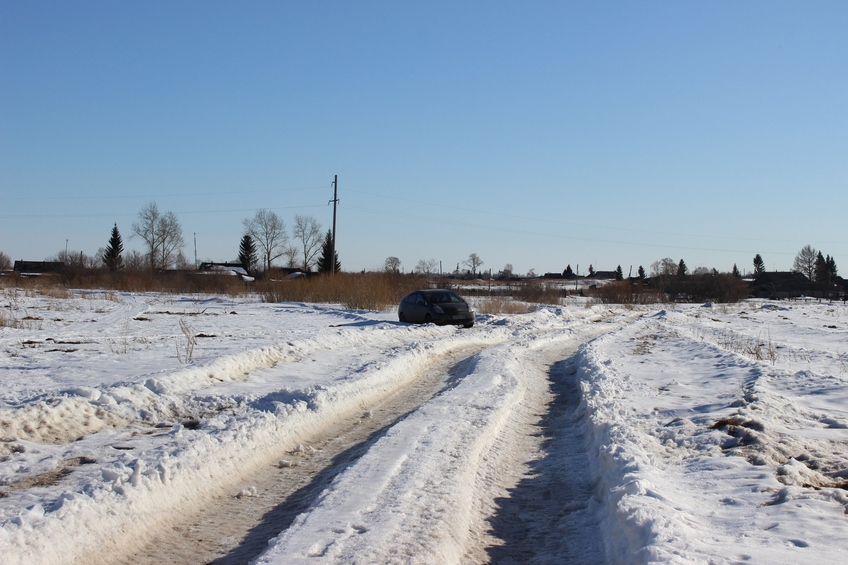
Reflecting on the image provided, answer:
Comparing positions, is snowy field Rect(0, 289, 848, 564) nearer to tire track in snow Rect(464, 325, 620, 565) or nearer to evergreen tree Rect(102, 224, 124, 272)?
tire track in snow Rect(464, 325, 620, 565)

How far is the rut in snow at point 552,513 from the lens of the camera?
494 centimetres

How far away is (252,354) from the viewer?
13.5 metres

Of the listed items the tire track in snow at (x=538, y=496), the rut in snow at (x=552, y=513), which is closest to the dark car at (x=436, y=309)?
the tire track in snow at (x=538, y=496)

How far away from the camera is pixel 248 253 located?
11319 cm

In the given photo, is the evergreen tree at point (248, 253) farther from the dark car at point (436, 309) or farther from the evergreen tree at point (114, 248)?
the dark car at point (436, 309)

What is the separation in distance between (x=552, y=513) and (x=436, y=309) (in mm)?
19859

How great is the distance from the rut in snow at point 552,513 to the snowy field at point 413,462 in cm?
3

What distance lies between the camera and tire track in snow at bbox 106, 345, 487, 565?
484 cm

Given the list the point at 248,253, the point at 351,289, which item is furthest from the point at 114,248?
the point at 351,289

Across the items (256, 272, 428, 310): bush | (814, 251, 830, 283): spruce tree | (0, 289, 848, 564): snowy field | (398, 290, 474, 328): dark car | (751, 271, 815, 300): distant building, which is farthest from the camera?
(814, 251, 830, 283): spruce tree

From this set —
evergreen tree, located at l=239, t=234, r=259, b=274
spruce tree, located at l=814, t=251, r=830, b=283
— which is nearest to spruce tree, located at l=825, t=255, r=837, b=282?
spruce tree, located at l=814, t=251, r=830, b=283

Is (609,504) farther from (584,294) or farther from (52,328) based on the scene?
→ (584,294)

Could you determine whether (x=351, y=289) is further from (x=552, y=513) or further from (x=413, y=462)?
(x=552, y=513)

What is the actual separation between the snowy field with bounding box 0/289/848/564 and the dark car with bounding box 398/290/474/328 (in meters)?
11.2
